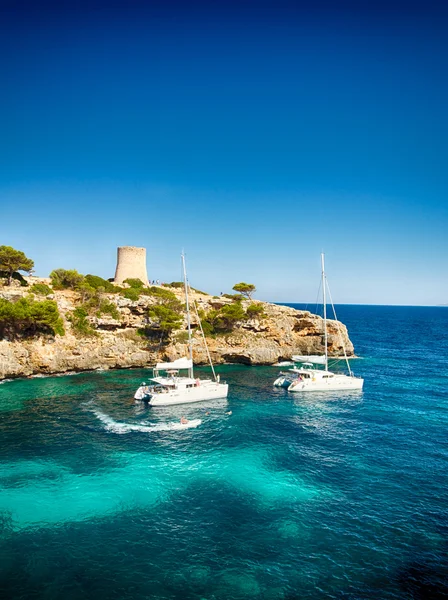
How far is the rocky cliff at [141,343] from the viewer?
5109 centimetres

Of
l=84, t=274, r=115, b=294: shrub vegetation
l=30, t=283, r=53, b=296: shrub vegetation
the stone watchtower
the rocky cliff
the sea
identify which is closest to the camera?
the sea

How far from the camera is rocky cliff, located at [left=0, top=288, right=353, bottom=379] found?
51094mm

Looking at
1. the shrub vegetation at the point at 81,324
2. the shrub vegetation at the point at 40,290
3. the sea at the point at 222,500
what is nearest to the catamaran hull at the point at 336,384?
the sea at the point at 222,500

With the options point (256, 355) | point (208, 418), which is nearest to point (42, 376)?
point (208, 418)

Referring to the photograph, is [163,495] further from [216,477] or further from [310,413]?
[310,413]

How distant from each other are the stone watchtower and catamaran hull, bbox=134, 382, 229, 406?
42.7 metres

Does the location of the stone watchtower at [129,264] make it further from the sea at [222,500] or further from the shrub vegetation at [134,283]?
the sea at [222,500]

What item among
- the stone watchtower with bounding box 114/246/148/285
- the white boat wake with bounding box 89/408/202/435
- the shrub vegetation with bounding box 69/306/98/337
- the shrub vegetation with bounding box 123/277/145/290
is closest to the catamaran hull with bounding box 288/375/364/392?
the white boat wake with bounding box 89/408/202/435

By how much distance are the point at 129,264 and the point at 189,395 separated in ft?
147

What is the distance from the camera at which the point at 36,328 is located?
52438mm

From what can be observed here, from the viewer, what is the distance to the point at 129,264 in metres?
79.7

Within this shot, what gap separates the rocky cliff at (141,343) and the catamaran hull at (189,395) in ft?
55.5

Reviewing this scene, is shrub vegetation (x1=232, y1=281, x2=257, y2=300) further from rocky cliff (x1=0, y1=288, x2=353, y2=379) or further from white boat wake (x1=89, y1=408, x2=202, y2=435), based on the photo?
white boat wake (x1=89, y1=408, x2=202, y2=435)

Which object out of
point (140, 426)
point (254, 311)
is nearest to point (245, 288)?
point (254, 311)
